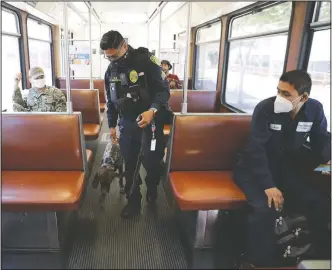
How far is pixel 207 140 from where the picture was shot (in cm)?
220

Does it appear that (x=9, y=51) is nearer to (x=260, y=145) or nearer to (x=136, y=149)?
(x=136, y=149)

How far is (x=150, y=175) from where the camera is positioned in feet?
8.20

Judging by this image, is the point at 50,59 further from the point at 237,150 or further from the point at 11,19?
the point at 237,150

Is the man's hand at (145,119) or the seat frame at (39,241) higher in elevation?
the man's hand at (145,119)

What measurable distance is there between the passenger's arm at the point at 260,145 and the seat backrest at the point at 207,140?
0.37 m

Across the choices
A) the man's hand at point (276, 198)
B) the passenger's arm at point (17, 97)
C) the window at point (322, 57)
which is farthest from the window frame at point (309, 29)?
the passenger's arm at point (17, 97)

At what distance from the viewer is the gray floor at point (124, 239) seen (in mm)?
1879

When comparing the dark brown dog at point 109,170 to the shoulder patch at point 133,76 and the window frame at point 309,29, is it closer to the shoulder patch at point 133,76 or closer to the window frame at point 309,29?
the shoulder patch at point 133,76

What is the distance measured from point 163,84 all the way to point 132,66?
0.27 meters

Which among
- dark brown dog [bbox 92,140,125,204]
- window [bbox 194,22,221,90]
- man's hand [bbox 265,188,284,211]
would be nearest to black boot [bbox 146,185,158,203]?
dark brown dog [bbox 92,140,125,204]

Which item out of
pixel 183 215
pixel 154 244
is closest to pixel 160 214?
→ pixel 183 215

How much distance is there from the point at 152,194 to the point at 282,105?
1400 millimetres

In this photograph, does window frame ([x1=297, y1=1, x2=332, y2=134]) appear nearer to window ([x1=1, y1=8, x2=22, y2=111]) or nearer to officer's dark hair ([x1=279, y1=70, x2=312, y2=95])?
officer's dark hair ([x1=279, y1=70, x2=312, y2=95])

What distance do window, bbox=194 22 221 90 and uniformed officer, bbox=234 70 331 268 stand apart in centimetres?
322
